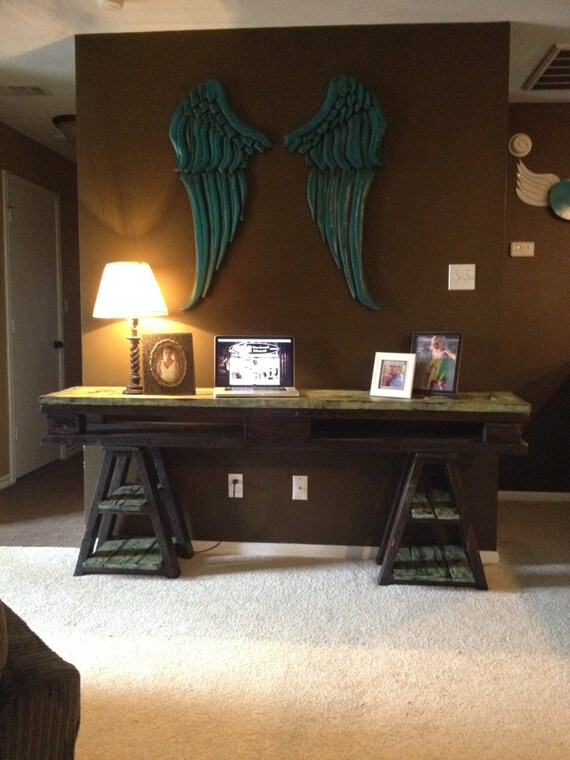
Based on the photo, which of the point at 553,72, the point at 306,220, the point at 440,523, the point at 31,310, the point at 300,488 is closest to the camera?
the point at 440,523

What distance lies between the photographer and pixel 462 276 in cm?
282

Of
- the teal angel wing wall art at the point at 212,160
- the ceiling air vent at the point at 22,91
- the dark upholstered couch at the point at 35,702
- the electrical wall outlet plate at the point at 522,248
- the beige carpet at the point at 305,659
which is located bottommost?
the beige carpet at the point at 305,659

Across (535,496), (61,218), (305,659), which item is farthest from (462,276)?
(61,218)

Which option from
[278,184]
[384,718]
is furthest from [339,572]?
[278,184]

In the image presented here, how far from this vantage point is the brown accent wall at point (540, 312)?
3.76m

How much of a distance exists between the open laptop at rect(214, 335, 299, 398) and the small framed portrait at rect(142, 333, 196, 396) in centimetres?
14

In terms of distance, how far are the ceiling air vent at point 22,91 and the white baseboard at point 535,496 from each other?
3545 millimetres

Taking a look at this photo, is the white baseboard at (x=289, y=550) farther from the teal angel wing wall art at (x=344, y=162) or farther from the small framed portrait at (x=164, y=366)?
the teal angel wing wall art at (x=344, y=162)

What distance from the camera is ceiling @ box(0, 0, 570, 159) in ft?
8.39

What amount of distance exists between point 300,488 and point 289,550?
0.97 ft

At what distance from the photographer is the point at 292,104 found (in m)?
2.83

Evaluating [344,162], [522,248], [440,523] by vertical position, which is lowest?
[440,523]

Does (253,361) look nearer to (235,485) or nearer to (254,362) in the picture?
(254,362)

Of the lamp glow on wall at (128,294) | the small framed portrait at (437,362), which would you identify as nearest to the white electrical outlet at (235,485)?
the lamp glow on wall at (128,294)
